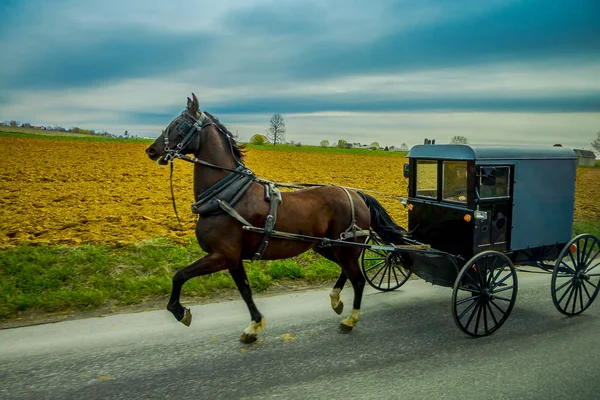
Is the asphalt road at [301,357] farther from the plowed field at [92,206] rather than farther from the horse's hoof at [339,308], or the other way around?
the plowed field at [92,206]

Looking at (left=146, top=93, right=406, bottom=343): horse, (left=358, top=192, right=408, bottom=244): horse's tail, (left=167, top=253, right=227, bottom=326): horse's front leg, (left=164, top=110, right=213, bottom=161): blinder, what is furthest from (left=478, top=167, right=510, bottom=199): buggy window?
(left=164, top=110, right=213, bottom=161): blinder

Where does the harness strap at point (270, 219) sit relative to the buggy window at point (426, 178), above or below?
below

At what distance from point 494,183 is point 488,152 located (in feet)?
1.36

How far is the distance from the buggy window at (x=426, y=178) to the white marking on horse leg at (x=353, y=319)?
2.13 meters

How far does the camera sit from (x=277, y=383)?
4.02 meters

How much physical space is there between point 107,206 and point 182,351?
867 cm

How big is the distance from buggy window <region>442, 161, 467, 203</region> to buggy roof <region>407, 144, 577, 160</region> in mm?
226

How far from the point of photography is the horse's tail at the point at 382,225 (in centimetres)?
612

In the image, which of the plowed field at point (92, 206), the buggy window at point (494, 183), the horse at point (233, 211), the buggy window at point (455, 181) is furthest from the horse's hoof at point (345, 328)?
the plowed field at point (92, 206)

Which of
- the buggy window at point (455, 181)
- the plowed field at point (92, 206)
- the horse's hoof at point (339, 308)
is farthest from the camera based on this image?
the plowed field at point (92, 206)

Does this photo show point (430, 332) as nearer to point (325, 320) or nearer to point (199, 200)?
point (325, 320)

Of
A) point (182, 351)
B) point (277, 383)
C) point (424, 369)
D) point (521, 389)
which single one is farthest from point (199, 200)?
point (521, 389)

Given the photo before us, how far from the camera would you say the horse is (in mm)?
4824

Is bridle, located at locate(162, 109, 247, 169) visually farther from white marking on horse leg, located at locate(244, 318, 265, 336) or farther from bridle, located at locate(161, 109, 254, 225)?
white marking on horse leg, located at locate(244, 318, 265, 336)
